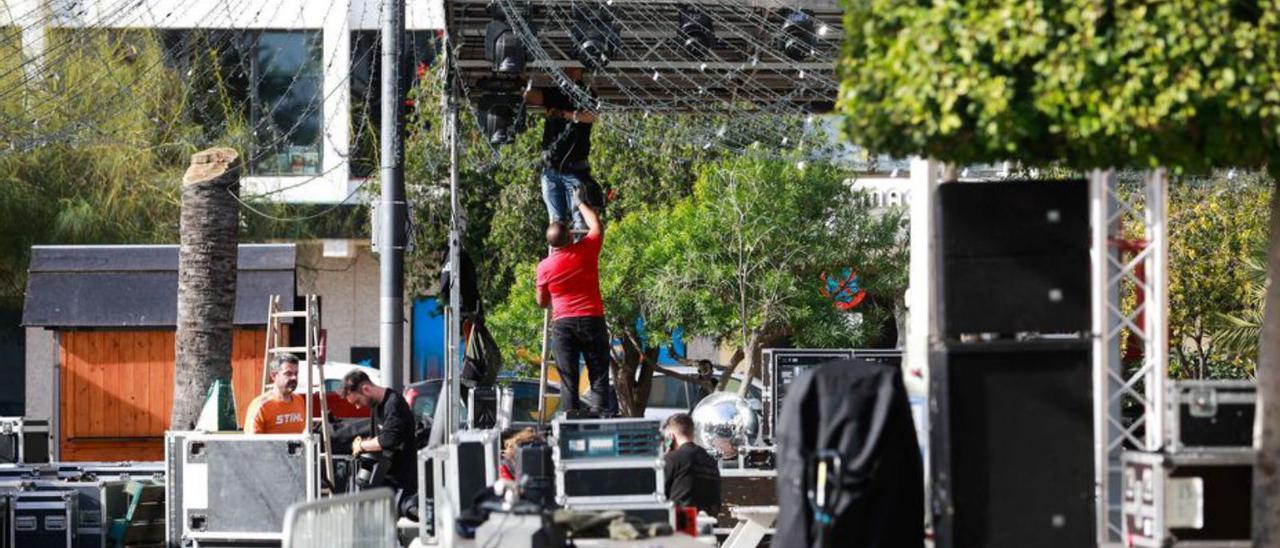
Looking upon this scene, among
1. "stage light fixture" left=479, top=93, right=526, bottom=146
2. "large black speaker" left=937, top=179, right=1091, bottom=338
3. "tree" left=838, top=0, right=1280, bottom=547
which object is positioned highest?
"stage light fixture" left=479, top=93, right=526, bottom=146

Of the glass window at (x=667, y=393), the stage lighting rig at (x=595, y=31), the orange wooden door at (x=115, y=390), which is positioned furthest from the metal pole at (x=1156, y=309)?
the glass window at (x=667, y=393)

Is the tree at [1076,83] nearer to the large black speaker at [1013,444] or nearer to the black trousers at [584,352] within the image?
the large black speaker at [1013,444]

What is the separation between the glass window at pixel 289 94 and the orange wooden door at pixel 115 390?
9312 mm

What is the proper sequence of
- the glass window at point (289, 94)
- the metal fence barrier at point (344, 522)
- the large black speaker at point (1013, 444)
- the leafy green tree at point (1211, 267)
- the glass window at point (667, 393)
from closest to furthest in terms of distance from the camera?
the metal fence barrier at point (344, 522)
the large black speaker at point (1013, 444)
the leafy green tree at point (1211, 267)
the glass window at point (667, 393)
the glass window at point (289, 94)

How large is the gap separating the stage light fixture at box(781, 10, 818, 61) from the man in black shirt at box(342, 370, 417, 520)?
14.5 ft

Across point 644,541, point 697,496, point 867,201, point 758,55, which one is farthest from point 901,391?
point 867,201

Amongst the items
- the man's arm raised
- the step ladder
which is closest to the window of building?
the step ladder

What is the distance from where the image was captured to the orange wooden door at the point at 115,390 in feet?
71.2

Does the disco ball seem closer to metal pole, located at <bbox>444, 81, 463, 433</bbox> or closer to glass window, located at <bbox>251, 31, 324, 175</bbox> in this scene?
metal pole, located at <bbox>444, 81, 463, 433</bbox>

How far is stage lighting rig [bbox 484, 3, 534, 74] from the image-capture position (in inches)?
565

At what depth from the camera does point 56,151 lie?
29.2m

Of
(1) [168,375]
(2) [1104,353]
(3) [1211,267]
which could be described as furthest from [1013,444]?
(3) [1211,267]

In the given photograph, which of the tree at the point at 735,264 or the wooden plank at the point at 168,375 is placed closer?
the wooden plank at the point at 168,375

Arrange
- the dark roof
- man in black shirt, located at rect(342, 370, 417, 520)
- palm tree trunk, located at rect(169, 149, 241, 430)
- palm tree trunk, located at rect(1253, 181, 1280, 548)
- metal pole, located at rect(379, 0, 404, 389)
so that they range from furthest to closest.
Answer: the dark roof
metal pole, located at rect(379, 0, 404, 389)
palm tree trunk, located at rect(169, 149, 241, 430)
man in black shirt, located at rect(342, 370, 417, 520)
palm tree trunk, located at rect(1253, 181, 1280, 548)
